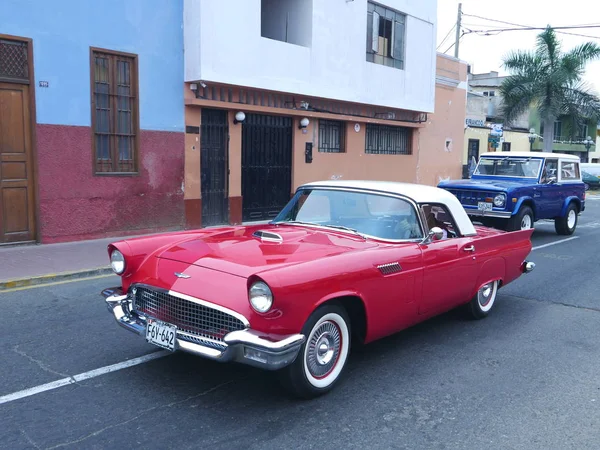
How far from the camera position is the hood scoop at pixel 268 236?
4.66 metres

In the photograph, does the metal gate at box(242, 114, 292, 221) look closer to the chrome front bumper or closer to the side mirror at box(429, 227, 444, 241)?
the side mirror at box(429, 227, 444, 241)

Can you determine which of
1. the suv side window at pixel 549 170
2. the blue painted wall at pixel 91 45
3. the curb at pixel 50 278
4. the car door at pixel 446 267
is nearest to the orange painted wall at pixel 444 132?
the suv side window at pixel 549 170

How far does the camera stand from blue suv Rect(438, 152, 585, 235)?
11297mm

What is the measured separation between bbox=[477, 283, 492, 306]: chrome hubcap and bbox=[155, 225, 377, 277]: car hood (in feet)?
6.61

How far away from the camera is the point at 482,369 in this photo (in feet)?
15.5

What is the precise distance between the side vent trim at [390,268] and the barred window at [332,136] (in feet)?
36.8

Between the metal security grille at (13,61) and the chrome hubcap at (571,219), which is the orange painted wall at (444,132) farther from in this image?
the metal security grille at (13,61)

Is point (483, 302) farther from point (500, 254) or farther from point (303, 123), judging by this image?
point (303, 123)

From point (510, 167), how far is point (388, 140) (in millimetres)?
5924

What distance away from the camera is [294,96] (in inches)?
552

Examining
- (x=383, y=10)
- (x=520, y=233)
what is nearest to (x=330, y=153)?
(x=383, y=10)

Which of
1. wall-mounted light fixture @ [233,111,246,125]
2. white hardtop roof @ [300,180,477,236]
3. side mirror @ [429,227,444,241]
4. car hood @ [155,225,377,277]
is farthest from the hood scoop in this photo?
wall-mounted light fixture @ [233,111,246,125]

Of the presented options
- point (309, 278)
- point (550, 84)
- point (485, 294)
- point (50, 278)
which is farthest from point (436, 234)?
point (550, 84)

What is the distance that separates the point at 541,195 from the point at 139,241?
32.4 feet
